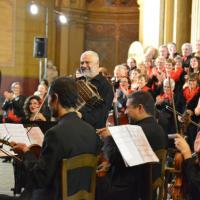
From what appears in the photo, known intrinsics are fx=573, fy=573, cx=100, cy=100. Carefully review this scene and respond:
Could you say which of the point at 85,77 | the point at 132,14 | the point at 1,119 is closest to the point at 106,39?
the point at 132,14

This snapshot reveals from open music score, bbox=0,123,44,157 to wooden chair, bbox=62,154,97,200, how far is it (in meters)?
0.72

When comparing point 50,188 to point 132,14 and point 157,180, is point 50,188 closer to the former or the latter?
point 157,180

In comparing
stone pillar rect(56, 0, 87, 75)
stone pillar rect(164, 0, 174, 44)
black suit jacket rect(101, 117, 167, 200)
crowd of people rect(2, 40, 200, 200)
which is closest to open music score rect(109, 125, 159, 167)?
crowd of people rect(2, 40, 200, 200)

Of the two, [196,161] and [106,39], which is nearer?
[196,161]

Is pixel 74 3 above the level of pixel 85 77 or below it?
above

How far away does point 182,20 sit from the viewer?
14.4 m

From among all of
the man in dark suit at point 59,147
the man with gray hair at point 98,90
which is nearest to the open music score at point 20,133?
the man in dark suit at point 59,147

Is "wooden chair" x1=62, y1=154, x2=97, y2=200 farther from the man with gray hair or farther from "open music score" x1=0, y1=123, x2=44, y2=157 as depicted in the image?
the man with gray hair

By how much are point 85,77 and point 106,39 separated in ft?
46.5

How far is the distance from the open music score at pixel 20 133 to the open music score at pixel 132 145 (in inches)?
30.7

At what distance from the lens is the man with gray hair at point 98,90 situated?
614cm

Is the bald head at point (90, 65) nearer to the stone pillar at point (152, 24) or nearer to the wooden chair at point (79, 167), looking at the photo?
the wooden chair at point (79, 167)

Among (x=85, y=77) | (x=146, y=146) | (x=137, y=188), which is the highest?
(x=85, y=77)

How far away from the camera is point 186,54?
32.6 ft
